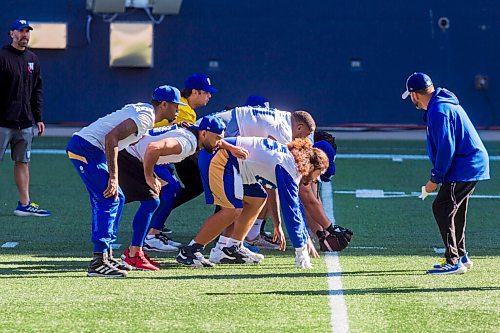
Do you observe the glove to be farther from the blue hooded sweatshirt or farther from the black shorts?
the black shorts

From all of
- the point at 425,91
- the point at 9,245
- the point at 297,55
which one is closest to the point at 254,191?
the point at 425,91

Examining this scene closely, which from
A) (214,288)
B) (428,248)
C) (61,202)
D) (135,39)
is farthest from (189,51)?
(214,288)

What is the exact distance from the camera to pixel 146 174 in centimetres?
934

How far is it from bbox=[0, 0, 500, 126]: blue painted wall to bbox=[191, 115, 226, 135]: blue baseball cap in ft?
43.1

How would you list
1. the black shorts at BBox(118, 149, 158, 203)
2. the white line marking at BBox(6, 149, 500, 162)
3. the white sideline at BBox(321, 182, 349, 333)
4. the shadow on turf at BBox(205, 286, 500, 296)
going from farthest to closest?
the white line marking at BBox(6, 149, 500, 162)
the black shorts at BBox(118, 149, 158, 203)
the shadow on turf at BBox(205, 286, 500, 296)
the white sideline at BBox(321, 182, 349, 333)

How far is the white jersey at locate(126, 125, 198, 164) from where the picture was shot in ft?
31.0

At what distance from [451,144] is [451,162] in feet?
0.77

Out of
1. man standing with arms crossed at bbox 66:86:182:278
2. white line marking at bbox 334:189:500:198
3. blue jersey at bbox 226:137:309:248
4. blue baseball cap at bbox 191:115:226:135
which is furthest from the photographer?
white line marking at bbox 334:189:500:198

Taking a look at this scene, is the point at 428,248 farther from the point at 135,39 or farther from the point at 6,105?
the point at 135,39

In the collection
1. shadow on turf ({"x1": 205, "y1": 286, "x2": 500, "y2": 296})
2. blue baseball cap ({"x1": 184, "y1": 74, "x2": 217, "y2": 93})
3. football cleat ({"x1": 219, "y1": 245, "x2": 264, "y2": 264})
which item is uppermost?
blue baseball cap ({"x1": 184, "y1": 74, "x2": 217, "y2": 93})

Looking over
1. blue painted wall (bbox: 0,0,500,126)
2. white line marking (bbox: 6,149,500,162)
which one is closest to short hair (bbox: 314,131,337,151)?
white line marking (bbox: 6,149,500,162)

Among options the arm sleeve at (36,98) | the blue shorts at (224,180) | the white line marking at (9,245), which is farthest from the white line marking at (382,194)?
the white line marking at (9,245)

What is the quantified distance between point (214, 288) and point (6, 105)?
17.0ft

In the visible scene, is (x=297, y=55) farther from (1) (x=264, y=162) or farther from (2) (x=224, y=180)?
(1) (x=264, y=162)
